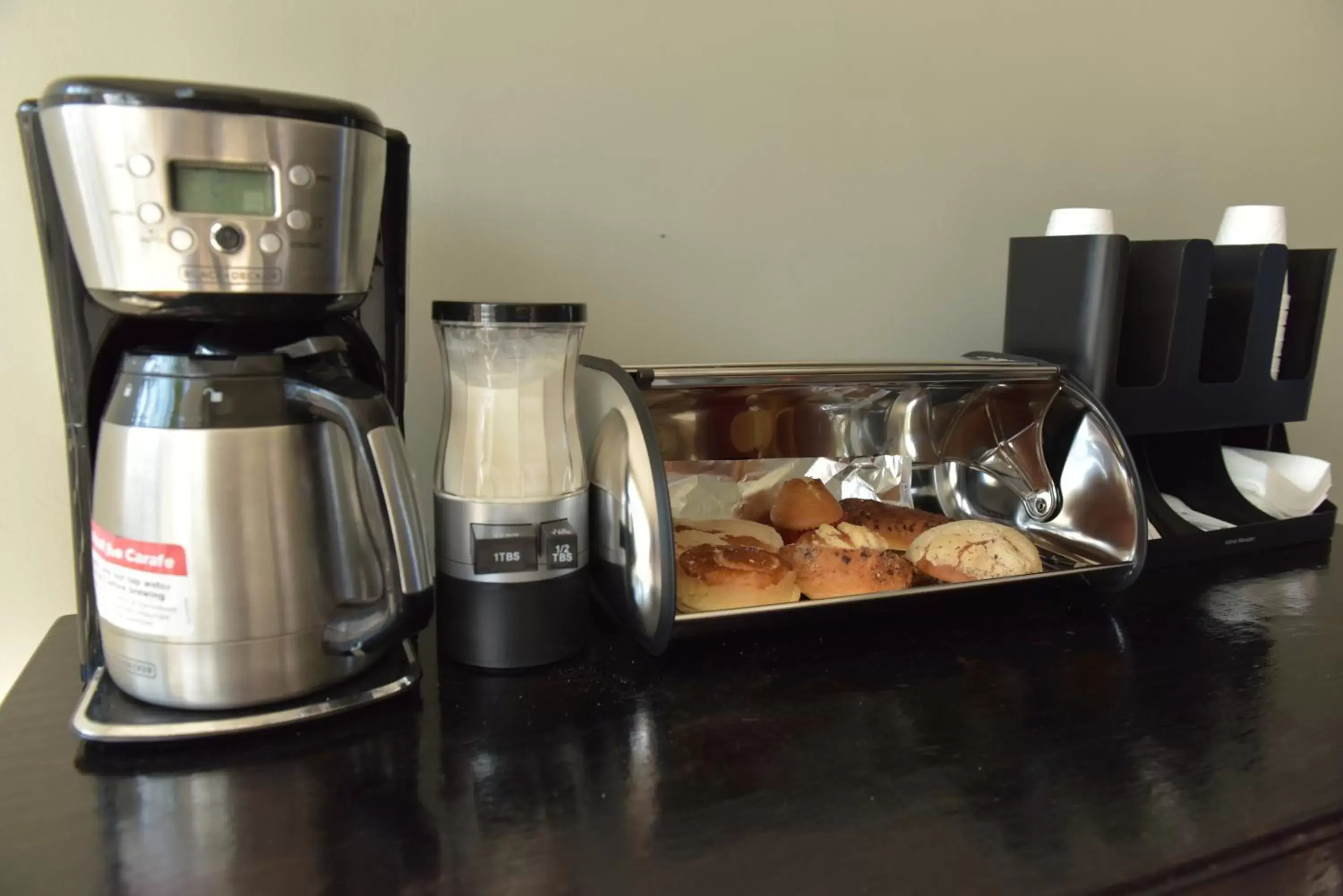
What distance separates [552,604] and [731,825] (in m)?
0.23

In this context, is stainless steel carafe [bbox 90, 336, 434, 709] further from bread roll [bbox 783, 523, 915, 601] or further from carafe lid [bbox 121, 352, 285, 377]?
bread roll [bbox 783, 523, 915, 601]

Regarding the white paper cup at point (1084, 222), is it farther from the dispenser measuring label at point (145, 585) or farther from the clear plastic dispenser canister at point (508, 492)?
the dispenser measuring label at point (145, 585)

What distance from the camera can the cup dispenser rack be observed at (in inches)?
34.7

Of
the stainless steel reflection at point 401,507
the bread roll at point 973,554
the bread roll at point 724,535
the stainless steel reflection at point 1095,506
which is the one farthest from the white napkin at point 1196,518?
the stainless steel reflection at point 401,507

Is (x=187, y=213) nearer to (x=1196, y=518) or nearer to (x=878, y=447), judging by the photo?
(x=878, y=447)

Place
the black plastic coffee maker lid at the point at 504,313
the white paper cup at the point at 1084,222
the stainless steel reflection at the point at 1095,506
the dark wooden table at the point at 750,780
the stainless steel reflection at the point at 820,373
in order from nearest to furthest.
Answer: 1. the dark wooden table at the point at 750,780
2. the black plastic coffee maker lid at the point at 504,313
3. the stainless steel reflection at the point at 820,373
4. the stainless steel reflection at the point at 1095,506
5. the white paper cup at the point at 1084,222

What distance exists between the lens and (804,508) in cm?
84

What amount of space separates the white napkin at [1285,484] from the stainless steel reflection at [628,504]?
765 millimetres

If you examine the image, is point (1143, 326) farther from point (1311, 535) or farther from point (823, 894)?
point (823, 894)

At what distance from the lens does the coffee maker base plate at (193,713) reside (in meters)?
0.55

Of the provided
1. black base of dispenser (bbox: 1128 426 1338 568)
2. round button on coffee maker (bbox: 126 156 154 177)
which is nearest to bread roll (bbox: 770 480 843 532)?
black base of dispenser (bbox: 1128 426 1338 568)

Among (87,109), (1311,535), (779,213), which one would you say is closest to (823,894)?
(87,109)

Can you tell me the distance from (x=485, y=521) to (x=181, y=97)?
0.32 m

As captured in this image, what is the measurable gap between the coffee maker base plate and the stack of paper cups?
38.3 inches
